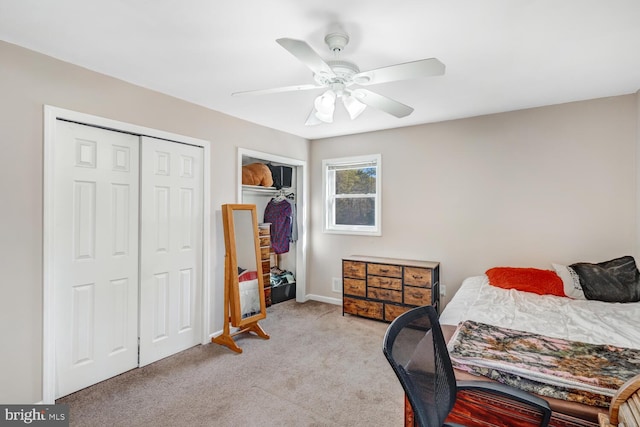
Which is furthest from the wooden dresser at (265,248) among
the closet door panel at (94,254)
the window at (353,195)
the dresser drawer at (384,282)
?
the closet door panel at (94,254)

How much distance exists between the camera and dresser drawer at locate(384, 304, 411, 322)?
3.72 metres

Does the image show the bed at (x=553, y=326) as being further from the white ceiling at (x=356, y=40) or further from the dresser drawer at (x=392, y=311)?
the white ceiling at (x=356, y=40)

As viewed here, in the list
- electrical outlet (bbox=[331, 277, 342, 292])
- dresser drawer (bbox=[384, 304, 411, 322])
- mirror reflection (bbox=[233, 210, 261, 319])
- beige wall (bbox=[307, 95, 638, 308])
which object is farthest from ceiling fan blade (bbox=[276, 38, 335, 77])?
electrical outlet (bbox=[331, 277, 342, 292])

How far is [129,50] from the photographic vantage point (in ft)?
6.98

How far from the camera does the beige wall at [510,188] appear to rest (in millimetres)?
2973

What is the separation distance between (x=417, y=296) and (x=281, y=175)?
8.28 ft

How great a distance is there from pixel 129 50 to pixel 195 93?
0.79 m

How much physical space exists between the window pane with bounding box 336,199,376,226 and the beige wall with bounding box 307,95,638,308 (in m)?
0.24

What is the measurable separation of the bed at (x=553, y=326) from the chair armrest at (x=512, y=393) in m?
0.09

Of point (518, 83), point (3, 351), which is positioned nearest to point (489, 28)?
point (518, 83)

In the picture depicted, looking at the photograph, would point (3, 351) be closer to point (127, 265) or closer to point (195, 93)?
point (127, 265)

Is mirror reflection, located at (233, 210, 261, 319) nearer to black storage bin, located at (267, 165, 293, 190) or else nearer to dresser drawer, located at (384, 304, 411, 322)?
black storage bin, located at (267, 165, 293, 190)

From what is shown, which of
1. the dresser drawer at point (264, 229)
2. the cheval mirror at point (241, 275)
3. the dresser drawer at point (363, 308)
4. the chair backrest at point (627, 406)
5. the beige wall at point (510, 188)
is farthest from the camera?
the dresser drawer at point (264, 229)

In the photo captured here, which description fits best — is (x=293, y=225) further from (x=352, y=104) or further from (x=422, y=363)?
(x=422, y=363)
